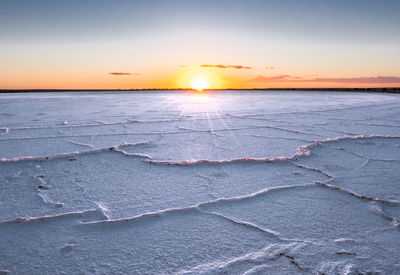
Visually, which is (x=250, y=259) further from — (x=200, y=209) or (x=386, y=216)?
(x=386, y=216)

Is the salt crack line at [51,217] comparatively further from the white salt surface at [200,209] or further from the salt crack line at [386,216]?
the salt crack line at [386,216]

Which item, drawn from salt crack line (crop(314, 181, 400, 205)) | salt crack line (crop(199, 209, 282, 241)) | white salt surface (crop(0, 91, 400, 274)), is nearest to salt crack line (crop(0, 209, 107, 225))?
white salt surface (crop(0, 91, 400, 274))

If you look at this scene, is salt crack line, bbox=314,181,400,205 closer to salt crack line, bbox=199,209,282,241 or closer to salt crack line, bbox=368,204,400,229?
salt crack line, bbox=368,204,400,229

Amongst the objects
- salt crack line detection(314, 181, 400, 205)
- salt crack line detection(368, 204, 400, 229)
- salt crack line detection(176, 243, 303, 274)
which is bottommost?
salt crack line detection(176, 243, 303, 274)

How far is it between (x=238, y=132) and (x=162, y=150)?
1.02 meters

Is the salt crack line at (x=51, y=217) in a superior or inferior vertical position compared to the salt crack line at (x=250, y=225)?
superior

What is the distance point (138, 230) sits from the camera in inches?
39.9

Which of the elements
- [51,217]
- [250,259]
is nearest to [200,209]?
[250,259]

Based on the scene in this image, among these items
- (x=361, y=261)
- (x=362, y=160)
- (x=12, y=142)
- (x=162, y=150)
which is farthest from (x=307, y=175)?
(x=12, y=142)

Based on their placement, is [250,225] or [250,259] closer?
[250,259]

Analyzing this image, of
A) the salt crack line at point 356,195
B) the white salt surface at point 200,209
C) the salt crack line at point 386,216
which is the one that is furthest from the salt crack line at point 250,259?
the salt crack line at point 356,195

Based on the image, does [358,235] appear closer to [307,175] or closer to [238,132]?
[307,175]

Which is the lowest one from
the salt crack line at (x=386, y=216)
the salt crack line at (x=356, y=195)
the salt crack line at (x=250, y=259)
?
the salt crack line at (x=250, y=259)

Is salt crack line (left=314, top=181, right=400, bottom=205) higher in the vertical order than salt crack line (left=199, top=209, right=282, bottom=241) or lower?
higher
